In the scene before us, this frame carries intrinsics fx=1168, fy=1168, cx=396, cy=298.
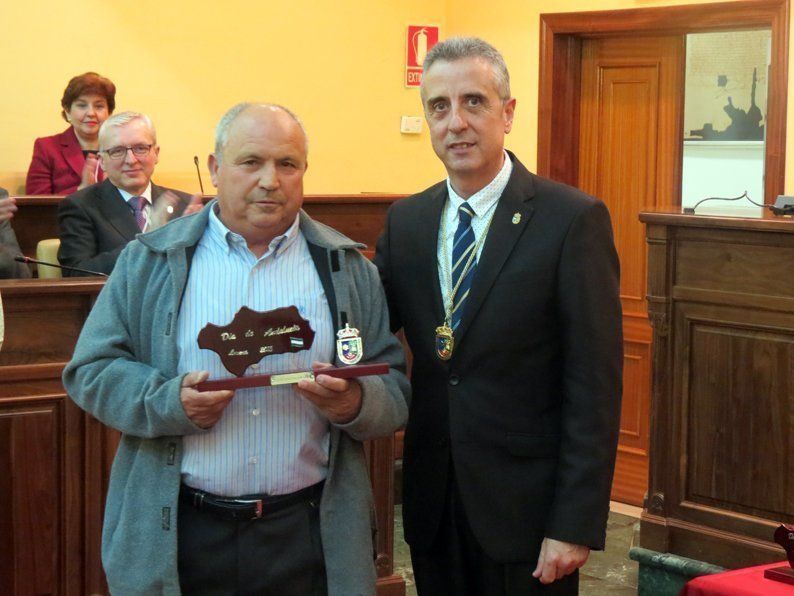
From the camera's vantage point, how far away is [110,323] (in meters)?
2.00

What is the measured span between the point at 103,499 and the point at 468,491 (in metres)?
1.48

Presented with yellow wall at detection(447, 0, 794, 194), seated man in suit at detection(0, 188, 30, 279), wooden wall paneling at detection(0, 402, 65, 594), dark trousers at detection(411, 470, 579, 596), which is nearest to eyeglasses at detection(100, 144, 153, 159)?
seated man in suit at detection(0, 188, 30, 279)

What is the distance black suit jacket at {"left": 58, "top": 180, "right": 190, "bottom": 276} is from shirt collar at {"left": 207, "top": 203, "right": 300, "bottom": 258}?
2593mm

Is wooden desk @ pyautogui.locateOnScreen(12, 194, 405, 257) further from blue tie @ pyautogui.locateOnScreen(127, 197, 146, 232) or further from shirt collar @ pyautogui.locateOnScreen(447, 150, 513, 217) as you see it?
shirt collar @ pyautogui.locateOnScreen(447, 150, 513, 217)

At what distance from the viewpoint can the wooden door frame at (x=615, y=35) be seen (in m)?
5.56

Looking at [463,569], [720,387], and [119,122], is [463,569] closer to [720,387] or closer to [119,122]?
[720,387]

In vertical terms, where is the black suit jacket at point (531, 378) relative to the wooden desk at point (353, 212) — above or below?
below

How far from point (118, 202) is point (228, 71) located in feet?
7.60

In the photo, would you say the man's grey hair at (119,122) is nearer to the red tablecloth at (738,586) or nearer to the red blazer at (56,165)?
the red blazer at (56,165)

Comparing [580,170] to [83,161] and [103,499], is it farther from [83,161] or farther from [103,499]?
[103,499]

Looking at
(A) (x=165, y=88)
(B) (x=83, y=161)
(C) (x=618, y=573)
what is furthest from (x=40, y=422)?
(A) (x=165, y=88)

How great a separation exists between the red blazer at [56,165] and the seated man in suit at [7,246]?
1769 millimetres

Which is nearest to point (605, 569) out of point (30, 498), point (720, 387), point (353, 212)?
point (720, 387)

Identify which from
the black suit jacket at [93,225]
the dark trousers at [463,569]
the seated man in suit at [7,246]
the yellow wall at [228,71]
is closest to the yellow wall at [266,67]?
the yellow wall at [228,71]
